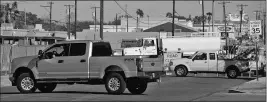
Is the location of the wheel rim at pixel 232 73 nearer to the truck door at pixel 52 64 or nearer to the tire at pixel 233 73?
the tire at pixel 233 73

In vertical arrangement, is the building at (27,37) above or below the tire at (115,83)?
above

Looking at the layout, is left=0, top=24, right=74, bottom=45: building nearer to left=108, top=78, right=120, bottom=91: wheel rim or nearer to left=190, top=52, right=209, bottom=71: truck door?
left=190, top=52, right=209, bottom=71: truck door

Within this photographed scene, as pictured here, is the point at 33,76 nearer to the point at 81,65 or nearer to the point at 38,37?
the point at 81,65

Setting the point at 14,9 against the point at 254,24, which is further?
the point at 14,9

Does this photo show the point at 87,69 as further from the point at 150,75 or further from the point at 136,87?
the point at 150,75

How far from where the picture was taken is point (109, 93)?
1780 centimetres

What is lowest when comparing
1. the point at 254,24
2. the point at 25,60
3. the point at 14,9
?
the point at 25,60

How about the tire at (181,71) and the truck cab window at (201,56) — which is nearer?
the truck cab window at (201,56)

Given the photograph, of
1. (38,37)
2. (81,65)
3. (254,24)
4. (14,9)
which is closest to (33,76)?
(81,65)

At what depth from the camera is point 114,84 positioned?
57.5 feet

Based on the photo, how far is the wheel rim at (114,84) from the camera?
685 inches

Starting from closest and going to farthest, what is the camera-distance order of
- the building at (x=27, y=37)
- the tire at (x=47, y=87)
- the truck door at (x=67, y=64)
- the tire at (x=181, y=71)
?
the truck door at (x=67, y=64) → the tire at (x=47, y=87) → the tire at (x=181, y=71) → the building at (x=27, y=37)

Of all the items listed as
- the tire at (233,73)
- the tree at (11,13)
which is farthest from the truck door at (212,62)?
the tree at (11,13)

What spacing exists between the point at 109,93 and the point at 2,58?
19.4 meters
